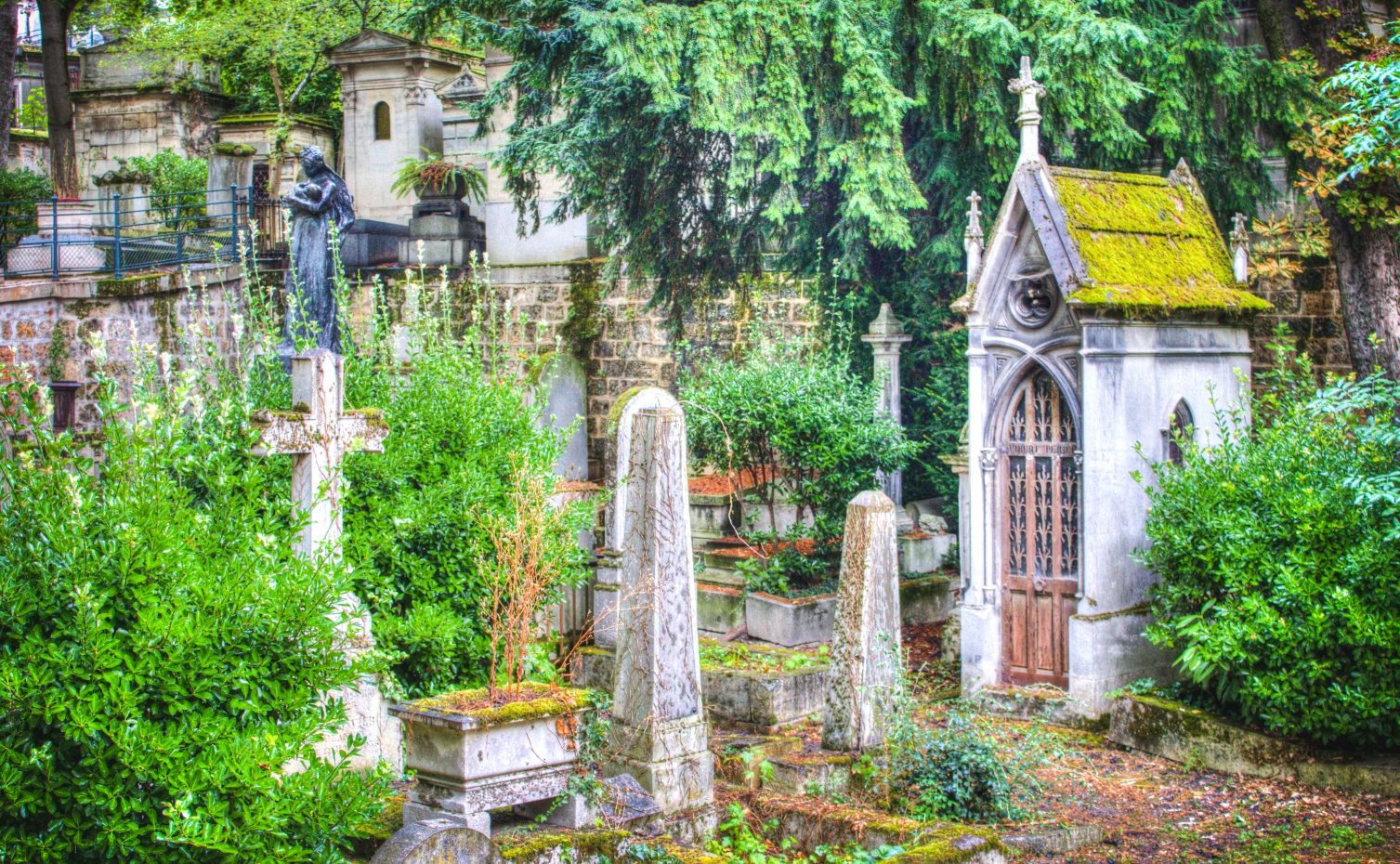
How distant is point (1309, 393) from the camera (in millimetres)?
9570

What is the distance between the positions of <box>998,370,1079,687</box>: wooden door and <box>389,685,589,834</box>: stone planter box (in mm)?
4779

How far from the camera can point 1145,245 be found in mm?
9562

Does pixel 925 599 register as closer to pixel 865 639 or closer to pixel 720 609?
pixel 720 609

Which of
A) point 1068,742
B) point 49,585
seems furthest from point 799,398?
point 49,585

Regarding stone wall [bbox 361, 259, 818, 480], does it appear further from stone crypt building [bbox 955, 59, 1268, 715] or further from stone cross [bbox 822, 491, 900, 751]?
stone cross [bbox 822, 491, 900, 751]

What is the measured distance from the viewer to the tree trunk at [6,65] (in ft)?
62.4

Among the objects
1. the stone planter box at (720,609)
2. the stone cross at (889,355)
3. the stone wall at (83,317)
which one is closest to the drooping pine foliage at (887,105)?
the stone cross at (889,355)

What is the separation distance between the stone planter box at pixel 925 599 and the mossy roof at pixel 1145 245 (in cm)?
377

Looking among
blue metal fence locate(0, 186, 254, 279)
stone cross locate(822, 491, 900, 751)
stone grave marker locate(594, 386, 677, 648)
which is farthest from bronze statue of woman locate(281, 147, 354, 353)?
blue metal fence locate(0, 186, 254, 279)

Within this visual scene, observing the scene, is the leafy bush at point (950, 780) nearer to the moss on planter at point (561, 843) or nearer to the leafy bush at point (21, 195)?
the moss on planter at point (561, 843)

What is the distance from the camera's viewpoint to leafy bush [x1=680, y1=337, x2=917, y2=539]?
37.8 ft

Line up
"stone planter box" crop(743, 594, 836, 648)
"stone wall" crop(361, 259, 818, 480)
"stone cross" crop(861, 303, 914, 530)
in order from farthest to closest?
"stone wall" crop(361, 259, 818, 480)
"stone cross" crop(861, 303, 914, 530)
"stone planter box" crop(743, 594, 836, 648)

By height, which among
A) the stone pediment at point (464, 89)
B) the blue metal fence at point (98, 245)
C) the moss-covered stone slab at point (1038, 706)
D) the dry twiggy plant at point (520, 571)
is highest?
the stone pediment at point (464, 89)

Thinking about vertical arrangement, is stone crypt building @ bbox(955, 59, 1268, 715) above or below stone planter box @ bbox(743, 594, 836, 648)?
above
